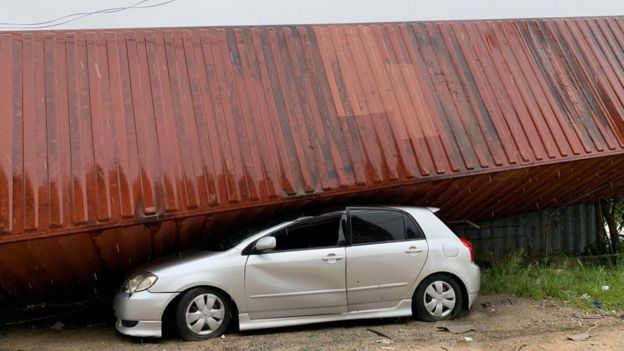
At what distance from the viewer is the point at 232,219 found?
21.1ft

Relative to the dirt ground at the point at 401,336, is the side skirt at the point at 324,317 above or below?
above

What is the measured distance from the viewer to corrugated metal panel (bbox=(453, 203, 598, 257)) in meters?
9.81

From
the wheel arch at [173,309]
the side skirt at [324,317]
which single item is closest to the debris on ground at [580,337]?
the side skirt at [324,317]

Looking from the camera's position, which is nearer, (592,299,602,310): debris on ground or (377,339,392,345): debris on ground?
(377,339,392,345): debris on ground

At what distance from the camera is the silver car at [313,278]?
5773 mm

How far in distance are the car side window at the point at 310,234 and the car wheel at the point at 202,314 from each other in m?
0.76

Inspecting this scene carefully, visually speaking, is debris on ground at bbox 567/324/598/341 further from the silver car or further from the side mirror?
the side mirror

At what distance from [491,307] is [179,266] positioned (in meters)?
3.60

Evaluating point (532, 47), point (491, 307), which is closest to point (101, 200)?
point (491, 307)

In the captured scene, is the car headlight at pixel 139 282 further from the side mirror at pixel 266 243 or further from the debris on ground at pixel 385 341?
the debris on ground at pixel 385 341

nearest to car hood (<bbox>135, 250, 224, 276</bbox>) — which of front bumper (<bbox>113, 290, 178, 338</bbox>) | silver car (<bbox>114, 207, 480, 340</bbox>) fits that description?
silver car (<bbox>114, 207, 480, 340</bbox>)

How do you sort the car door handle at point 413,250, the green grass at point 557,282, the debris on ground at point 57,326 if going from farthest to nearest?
the green grass at point 557,282
the debris on ground at point 57,326
the car door handle at point 413,250

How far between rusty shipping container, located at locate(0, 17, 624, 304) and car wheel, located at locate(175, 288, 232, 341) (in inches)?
31.0

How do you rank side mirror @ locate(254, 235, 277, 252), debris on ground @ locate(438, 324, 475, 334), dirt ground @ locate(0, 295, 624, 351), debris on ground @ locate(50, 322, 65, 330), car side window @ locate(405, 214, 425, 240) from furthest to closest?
1. debris on ground @ locate(50, 322, 65, 330)
2. car side window @ locate(405, 214, 425, 240)
3. debris on ground @ locate(438, 324, 475, 334)
4. side mirror @ locate(254, 235, 277, 252)
5. dirt ground @ locate(0, 295, 624, 351)
